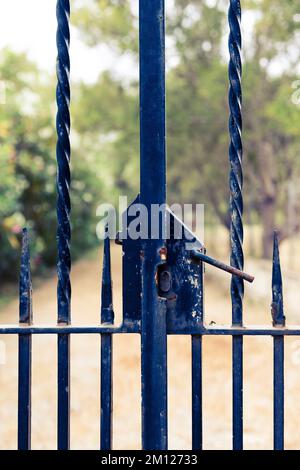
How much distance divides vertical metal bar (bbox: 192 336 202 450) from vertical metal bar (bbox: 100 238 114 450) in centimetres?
23

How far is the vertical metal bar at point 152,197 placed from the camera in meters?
1.65

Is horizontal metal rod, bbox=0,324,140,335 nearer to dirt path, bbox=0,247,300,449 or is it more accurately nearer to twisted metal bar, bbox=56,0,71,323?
twisted metal bar, bbox=56,0,71,323

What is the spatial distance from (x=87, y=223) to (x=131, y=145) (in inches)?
Answer: 86.8

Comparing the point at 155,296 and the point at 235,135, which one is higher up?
the point at 235,135

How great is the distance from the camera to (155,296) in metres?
1.65

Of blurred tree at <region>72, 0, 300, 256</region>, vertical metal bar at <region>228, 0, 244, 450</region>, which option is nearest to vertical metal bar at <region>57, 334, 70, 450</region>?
vertical metal bar at <region>228, 0, 244, 450</region>

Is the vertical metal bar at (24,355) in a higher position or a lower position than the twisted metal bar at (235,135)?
lower

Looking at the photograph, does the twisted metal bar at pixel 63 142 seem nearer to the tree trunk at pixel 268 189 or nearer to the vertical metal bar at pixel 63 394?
the vertical metal bar at pixel 63 394

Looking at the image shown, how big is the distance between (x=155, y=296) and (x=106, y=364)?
0.23m

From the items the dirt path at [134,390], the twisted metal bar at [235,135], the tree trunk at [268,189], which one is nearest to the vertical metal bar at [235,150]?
the twisted metal bar at [235,135]

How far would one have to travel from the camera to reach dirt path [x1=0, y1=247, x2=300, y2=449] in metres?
5.27

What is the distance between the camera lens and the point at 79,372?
7.07 meters

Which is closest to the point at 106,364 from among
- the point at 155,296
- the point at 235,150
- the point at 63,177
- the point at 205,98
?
the point at 155,296

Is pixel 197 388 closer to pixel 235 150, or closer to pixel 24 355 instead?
pixel 24 355
